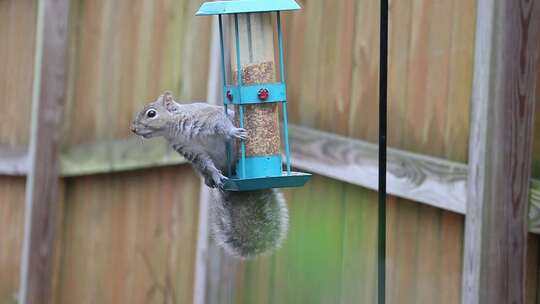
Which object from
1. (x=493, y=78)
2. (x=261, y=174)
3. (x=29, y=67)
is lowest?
(x=261, y=174)

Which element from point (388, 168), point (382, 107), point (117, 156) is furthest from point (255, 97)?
Result: point (117, 156)

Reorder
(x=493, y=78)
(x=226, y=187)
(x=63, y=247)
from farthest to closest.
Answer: (x=63, y=247), (x=493, y=78), (x=226, y=187)

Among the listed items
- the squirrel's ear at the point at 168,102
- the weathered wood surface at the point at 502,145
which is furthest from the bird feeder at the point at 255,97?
the weathered wood surface at the point at 502,145

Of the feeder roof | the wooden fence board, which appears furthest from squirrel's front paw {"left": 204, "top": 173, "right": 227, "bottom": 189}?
the wooden fence board

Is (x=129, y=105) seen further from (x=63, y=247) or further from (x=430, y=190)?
(x=430, y=190)

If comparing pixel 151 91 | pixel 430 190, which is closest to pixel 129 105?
pixel 151 91

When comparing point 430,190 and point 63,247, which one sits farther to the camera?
point 63,247

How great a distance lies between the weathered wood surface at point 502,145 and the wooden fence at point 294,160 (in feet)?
0.20

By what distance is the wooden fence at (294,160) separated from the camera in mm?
2676

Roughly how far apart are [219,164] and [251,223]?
0.14 metres

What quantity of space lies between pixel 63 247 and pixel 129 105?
0.66 m

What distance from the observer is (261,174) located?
1.84 meters

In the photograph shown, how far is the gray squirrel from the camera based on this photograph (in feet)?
5.98

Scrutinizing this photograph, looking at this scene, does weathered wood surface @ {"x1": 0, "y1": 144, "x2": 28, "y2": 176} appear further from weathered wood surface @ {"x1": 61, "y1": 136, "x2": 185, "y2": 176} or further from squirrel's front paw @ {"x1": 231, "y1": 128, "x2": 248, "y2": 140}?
squirrel's front paw @ {"x1": 231, "y1": 128, "x2": 248, "y2": 140}
